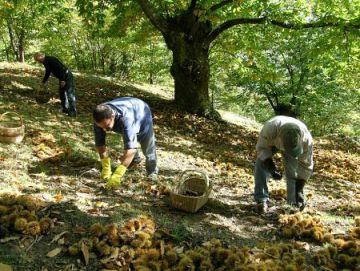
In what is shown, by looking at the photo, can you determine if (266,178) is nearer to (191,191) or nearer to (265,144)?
(265,144)

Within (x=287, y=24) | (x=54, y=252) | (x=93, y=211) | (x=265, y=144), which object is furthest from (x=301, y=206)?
(x=287, y=24)

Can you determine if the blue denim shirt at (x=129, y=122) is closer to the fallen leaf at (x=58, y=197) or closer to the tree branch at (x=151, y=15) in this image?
the fallen leaf at (x=58, y=197)

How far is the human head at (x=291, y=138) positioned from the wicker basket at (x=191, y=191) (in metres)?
1.17

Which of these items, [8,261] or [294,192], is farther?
[294,192]

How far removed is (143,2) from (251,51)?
3887 mm

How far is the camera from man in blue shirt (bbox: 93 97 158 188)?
4661 mm

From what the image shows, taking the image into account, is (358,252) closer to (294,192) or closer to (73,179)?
(294,192)

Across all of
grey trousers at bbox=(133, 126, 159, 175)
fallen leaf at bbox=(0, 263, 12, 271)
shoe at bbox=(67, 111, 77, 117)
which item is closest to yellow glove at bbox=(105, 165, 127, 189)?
grey trousers at bbox=(133, 126, 159, 175)

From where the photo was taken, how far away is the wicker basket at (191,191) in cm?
491

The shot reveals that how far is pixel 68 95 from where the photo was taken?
9250 mm

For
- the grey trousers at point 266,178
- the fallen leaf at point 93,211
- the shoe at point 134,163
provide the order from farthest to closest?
the shoe at point 134,163 < the grey trousers at point 266,178 < the fallen leaf at point 93,211

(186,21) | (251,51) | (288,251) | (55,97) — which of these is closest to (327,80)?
(251,51)

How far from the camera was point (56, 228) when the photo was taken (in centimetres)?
405

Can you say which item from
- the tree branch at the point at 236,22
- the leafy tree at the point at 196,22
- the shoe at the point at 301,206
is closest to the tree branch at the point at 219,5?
the leafy tree at the point at 196,22
